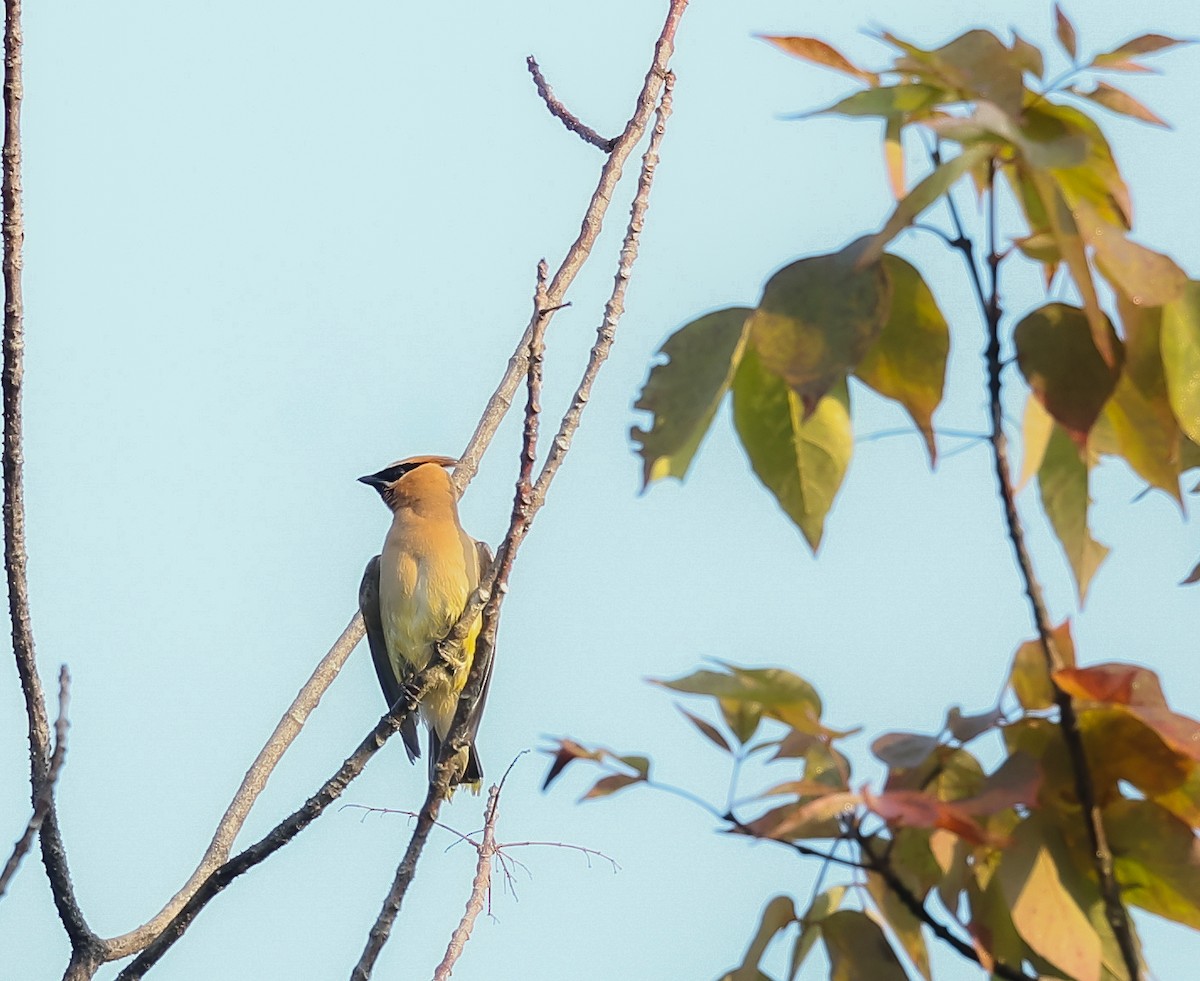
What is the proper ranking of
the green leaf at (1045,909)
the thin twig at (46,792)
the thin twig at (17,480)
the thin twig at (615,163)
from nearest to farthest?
the green leaf at (1045,909) < the thin twig at (46,792) < the thin twig at (17,480) < the thin twig at (615,163)

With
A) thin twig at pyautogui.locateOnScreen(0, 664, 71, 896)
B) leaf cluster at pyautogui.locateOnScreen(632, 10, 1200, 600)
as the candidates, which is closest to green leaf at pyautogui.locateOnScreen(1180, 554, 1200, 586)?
leaf cluster at pyautogui.locateOnScreen(632, 10, 1200, 600)

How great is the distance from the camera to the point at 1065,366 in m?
1.49

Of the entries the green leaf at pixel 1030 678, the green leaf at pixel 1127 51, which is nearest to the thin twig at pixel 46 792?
the green leaf at pixel 1030 678

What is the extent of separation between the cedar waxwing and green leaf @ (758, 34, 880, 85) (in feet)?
18.5

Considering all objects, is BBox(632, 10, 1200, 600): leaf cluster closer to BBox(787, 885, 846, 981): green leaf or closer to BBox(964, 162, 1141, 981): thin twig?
BBox(964, 162, 1141, 981): thin twig

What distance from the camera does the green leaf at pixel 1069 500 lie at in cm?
152

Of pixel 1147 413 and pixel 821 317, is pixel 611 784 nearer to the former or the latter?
pixel 821 317

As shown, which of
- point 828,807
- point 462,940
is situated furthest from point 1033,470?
point 462,940

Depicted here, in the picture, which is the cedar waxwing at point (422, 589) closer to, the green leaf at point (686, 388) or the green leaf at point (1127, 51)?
the green leaf at point (686, 388)

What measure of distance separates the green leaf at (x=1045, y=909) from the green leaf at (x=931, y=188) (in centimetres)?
53

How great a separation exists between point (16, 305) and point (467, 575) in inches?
180

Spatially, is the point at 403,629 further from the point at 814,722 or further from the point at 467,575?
the point at 814,722

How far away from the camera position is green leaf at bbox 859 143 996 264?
1302mm

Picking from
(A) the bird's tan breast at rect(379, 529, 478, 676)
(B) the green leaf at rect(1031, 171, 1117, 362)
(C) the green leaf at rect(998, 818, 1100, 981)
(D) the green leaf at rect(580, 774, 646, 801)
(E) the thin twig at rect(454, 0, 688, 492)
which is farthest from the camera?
(A) the bird's tan breast at rect(379, 529, 478, 676)
